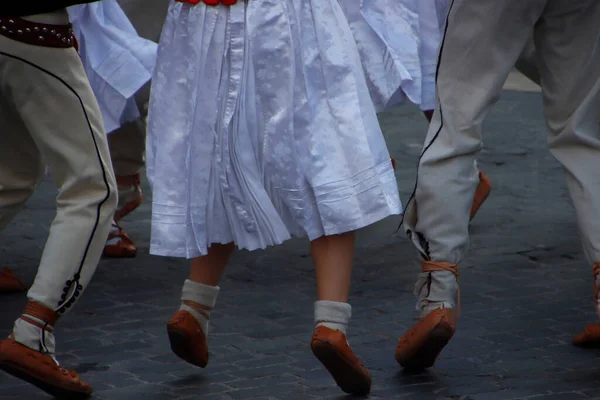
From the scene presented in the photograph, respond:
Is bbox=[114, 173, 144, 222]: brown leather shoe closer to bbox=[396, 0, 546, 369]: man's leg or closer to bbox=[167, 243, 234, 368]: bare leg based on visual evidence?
bbox=[167, 243, 234, 368]: bare leg

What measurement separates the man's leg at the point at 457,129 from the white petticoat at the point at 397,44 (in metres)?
0.22

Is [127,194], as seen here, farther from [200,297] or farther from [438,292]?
[438,292]

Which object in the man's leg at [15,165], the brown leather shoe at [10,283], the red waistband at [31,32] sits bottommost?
the brown leather shoe at [10,283]

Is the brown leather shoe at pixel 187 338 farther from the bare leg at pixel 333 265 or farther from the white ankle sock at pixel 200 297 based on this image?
the bare leg at pixel 333 265

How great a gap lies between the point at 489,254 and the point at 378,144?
2102mm

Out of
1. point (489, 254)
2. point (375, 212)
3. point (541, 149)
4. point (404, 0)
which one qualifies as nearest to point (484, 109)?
point (375, 212)

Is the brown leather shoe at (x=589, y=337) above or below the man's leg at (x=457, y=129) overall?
below

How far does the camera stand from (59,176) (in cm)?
377

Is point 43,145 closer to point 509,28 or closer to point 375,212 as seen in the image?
point 375,212

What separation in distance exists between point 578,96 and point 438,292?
79 cm

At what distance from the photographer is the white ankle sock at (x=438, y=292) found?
3.86m

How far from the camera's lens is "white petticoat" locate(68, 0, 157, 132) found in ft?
17.6

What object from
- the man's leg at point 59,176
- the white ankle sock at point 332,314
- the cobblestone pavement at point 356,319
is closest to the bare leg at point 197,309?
the cobblestone pavement at point 356,319

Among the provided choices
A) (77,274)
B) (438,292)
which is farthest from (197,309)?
(438,292)
